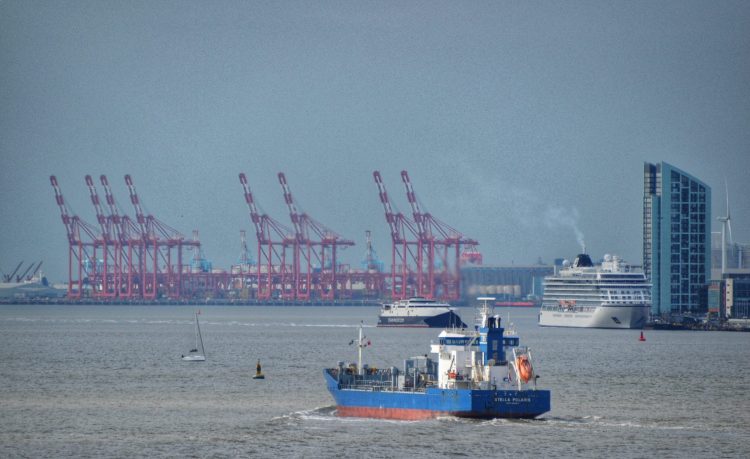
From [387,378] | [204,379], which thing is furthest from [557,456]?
[204,379]

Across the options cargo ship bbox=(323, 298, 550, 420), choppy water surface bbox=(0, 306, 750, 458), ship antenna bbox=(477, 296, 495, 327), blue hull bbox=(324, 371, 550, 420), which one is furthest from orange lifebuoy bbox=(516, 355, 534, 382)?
ship antenna bbox=(477, 296, 495, 327)

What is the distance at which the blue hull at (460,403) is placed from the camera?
55.6 meters

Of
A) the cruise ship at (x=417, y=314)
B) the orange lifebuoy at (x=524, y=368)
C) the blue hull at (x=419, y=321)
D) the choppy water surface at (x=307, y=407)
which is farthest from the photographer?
the cruise ship at (x=417, y=314)

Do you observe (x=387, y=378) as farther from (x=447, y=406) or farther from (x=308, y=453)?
(x=308, y=453)

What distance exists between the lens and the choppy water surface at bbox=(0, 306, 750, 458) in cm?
5419

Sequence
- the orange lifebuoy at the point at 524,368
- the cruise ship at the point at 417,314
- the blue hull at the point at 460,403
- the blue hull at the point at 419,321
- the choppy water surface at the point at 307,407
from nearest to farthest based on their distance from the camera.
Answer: the choppy water surface at the point at 307,407, the blue hull at the point at 460,403, the orange lifebuoy at the point at 524,368, the blue hull at the point at 419,321, the cruise ship at the point at 417,314

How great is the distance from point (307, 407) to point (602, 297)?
117615mm

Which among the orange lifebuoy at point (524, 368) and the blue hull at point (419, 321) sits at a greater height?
the orange lifebuoy at point (524, 368)

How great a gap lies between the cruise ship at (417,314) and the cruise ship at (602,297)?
68.9 ft

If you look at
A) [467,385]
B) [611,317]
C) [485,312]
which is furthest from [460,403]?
[611,317]

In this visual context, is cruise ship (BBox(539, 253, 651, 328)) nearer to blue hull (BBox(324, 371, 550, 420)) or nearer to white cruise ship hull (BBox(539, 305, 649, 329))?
white cruise ship hull (BBox(539, 305, 649, 329))

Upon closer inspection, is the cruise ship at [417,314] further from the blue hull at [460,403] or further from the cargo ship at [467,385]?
the blue hull at [460,403]

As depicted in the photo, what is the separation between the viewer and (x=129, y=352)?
382 ft

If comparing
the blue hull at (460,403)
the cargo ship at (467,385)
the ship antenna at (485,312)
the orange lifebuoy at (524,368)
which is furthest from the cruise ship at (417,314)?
the orange lifebuoy at (524,368)
